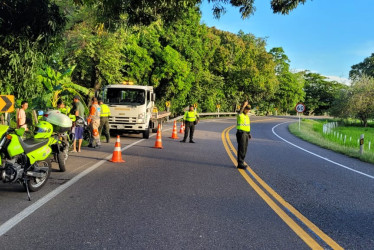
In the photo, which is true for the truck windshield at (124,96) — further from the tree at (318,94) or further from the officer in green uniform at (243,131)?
the tree at (318,94)

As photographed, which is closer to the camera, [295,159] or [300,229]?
[300,229]

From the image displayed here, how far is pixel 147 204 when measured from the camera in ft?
17.8

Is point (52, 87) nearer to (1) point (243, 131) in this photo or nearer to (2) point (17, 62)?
(2) point (17, 62)

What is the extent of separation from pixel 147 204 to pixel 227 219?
1.32 m

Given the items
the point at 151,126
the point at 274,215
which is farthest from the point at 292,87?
the point at 274,215

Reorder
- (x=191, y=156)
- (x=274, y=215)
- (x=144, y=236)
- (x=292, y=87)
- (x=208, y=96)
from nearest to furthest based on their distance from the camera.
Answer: (x=144, y=236), (x=274, y=215), (x=191, y=156), (x=208, y=96), (x=292, y=87)

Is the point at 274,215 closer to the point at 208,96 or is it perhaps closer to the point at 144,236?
the point at 144,236

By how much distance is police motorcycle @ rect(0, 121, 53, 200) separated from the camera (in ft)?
18.0

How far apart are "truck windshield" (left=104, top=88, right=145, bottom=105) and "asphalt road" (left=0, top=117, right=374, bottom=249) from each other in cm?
745

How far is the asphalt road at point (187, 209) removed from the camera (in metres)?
4.01

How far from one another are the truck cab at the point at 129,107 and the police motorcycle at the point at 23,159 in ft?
29.7

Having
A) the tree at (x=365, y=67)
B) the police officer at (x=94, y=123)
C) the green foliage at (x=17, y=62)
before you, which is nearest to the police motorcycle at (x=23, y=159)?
the green foliage at (x=17, y=62)

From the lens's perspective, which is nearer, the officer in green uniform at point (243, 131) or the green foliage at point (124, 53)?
the officer in green uniform at point (243, 131)

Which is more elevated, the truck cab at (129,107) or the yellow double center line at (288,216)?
the truck cab at (129,107)
